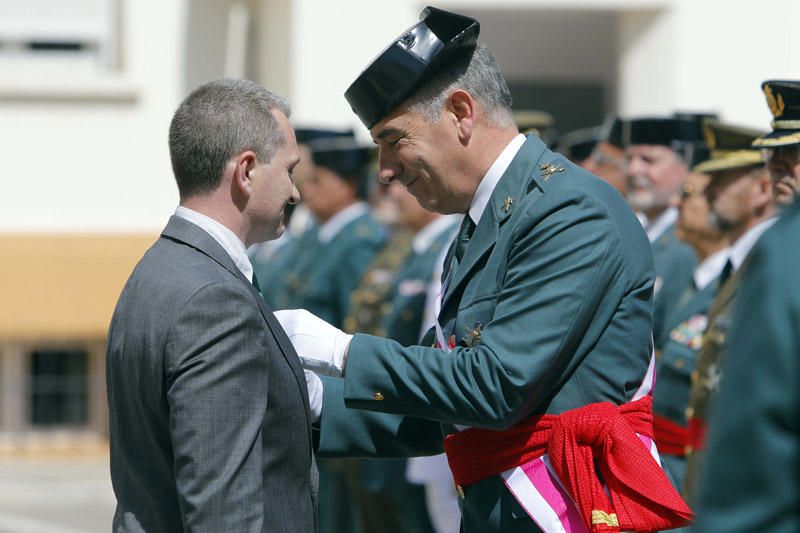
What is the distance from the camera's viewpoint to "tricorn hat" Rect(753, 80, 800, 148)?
4.13m

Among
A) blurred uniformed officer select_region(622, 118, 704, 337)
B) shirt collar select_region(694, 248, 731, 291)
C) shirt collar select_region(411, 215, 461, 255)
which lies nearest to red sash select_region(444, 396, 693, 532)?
shirt collar select_region(694, 248, 731, 291)

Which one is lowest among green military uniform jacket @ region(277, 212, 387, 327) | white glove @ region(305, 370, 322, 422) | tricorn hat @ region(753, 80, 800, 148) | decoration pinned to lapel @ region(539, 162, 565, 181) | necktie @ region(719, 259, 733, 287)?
green military uniform jacket @ region(277, 212, 387, 327)

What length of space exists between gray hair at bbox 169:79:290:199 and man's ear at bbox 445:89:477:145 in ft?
1.42

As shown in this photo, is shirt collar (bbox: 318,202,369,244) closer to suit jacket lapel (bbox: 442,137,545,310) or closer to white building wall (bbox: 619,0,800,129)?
white building wall (bbox: 619,0,800,129)

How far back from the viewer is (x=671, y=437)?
522 centimetres

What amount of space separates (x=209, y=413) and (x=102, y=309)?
9008 millimetres

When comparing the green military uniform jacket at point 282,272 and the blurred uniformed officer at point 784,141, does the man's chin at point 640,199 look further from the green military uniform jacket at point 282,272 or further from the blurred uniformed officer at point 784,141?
the green military uniform jacket at point 282,272

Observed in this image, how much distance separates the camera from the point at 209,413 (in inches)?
104

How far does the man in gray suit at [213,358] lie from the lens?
8.67 feet

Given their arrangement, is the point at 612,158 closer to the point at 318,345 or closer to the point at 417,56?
the point at 417,56

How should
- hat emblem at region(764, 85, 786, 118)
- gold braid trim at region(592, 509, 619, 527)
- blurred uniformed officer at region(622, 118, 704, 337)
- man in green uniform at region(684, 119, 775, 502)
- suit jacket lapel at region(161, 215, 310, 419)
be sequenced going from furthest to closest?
blurred uniformed officer at region(622, 118, 704, 337)
man in green uniform at region(684, 119, 775, 502)
hat emblem at region(764, 85, 786, 118)
gold braid trim at region(592, 509, 619, 527)
suit jacket lapel at region(161, 215, 310, 419)

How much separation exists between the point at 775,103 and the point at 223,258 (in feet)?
7.02

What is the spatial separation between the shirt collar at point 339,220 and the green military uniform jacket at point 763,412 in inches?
256

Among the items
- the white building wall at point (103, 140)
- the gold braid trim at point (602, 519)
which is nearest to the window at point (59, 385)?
the white building wall at point (103, 140)
